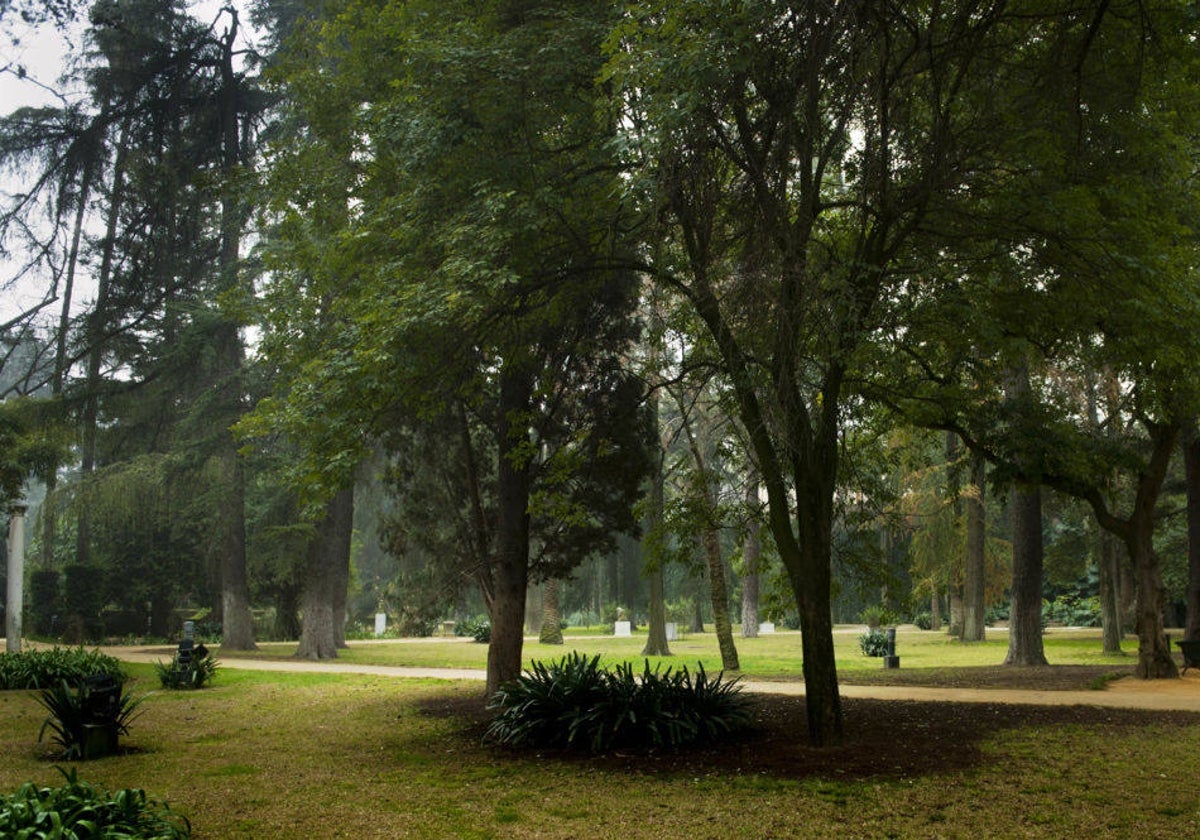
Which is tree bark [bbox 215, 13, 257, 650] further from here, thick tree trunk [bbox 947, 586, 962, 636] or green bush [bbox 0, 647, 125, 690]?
thick tree trunk [bbox 947, 586, 962, 636]

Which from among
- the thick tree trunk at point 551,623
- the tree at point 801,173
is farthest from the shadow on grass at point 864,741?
the thick tree trunk at point 551,623

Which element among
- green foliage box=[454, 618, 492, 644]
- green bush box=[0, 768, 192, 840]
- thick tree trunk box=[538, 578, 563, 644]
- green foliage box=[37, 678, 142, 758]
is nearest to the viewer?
green bush box=[0, 768, 192, 840]

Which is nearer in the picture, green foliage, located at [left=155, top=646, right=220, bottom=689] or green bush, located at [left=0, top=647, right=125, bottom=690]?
green bush, located at [left=0, top=647, right=125, bottom=690]

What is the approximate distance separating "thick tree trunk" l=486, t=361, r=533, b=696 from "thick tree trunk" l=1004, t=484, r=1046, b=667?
1028cm

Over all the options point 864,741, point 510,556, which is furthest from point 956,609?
point 864,741

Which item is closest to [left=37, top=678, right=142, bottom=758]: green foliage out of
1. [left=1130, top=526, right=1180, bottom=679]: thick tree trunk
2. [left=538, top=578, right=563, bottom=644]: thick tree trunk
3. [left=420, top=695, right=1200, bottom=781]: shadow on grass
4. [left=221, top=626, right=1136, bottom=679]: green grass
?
[left=420, top=695, right=1200, bottom=781]: shadow on grass

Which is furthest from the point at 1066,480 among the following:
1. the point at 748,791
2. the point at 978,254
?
the point at 748,791

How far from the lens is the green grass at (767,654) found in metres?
20.8

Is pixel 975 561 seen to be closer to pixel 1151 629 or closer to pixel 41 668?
pixel 1151 629

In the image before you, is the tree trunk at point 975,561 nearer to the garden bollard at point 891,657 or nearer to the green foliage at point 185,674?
the garden bollard at point 891,657

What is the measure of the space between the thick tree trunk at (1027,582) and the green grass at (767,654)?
5.93 ft

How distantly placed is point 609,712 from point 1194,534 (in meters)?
13.8

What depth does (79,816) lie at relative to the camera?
18.0 ft

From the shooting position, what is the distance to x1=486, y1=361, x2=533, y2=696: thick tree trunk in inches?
513
